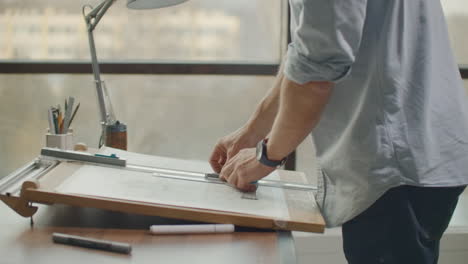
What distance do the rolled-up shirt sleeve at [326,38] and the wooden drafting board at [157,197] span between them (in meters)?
0.24

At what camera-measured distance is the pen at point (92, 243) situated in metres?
0.77

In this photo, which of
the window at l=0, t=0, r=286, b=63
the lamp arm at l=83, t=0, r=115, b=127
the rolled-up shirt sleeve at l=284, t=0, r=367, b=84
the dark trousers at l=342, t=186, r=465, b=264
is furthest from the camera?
the window at l=0, t=0, r=286, b=63

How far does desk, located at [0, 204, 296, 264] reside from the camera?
0.75 metres

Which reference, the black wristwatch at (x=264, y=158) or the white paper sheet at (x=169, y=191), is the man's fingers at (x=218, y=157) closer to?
the white paper sheet at (x=169, y=191)

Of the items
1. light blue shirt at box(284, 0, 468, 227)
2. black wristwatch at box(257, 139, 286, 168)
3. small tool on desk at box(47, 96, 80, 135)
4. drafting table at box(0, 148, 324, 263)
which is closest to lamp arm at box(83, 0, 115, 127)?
small tool on desk at box(47, 96, 80, 135)

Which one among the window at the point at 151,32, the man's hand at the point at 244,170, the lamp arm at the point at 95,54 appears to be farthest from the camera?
the window at the point at 151,32

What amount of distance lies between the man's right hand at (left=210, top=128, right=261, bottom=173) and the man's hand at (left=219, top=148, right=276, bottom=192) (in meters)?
0.06

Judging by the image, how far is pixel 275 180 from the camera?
1104 millimetres

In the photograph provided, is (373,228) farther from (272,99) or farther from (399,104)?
(272,99)

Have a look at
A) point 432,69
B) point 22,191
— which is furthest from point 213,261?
point 432,69

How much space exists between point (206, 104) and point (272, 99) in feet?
2.52

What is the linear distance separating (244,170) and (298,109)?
0.69 ft

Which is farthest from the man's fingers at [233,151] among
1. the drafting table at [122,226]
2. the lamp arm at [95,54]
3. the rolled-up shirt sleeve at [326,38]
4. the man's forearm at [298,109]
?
the lamp arm at [95,54]

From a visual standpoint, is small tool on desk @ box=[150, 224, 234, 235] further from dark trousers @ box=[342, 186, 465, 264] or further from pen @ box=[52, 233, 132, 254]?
dark trousers @ box=[342, 186, 465, 264]
